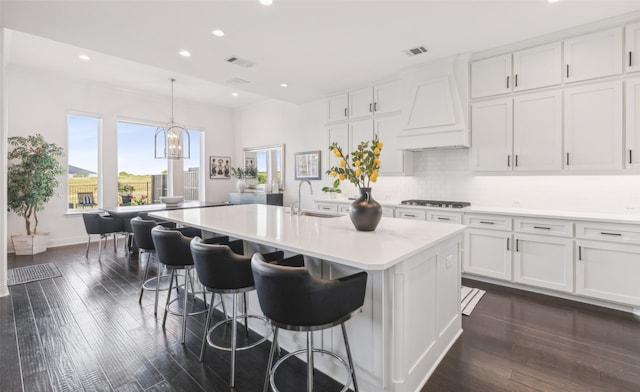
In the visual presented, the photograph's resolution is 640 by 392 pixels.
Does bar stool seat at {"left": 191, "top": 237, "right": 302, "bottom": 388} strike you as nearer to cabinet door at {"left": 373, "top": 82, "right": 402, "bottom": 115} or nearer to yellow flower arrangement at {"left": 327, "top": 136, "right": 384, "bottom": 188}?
yellow flower arrangement at {"left": 327, "top": 136, "right": 384, "bottom": 188}

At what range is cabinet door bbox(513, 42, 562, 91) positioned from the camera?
11.1 feet

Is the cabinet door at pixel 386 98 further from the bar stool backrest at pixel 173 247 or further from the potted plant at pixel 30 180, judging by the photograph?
the potted plant at pixel 30 180

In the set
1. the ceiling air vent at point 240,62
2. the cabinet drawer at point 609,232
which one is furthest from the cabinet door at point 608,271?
the ceiling air vent at point 240,62

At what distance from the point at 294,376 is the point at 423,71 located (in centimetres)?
397

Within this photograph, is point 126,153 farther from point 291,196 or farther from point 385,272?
point 385,272

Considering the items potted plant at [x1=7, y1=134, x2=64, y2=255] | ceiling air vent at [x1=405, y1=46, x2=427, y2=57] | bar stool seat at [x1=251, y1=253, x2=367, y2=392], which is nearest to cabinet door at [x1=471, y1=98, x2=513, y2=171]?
ceiling air vent at [x1=405, y1=46, x2=427, y2=57]

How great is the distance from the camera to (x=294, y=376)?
201 cm

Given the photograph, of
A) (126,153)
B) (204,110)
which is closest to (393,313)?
(126,153)

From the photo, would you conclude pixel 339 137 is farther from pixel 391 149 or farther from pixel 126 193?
pixel 126 193

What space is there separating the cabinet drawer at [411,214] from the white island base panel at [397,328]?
193 centimetres

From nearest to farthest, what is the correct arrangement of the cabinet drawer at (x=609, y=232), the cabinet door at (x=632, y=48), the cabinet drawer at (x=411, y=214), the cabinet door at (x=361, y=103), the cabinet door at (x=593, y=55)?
the cabinet drawer at (x=609, y=232) → the cabinet door at (x=632, y=48) → the cabinet door at (x=593, y=55) → the cabinet drawer at (x=411, y=214) → the cabinet door at (x=361, y=103)

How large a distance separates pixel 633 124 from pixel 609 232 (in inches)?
43.3

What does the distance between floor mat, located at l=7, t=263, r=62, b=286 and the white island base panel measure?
3.84m

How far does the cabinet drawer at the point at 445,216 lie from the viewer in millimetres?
3869
